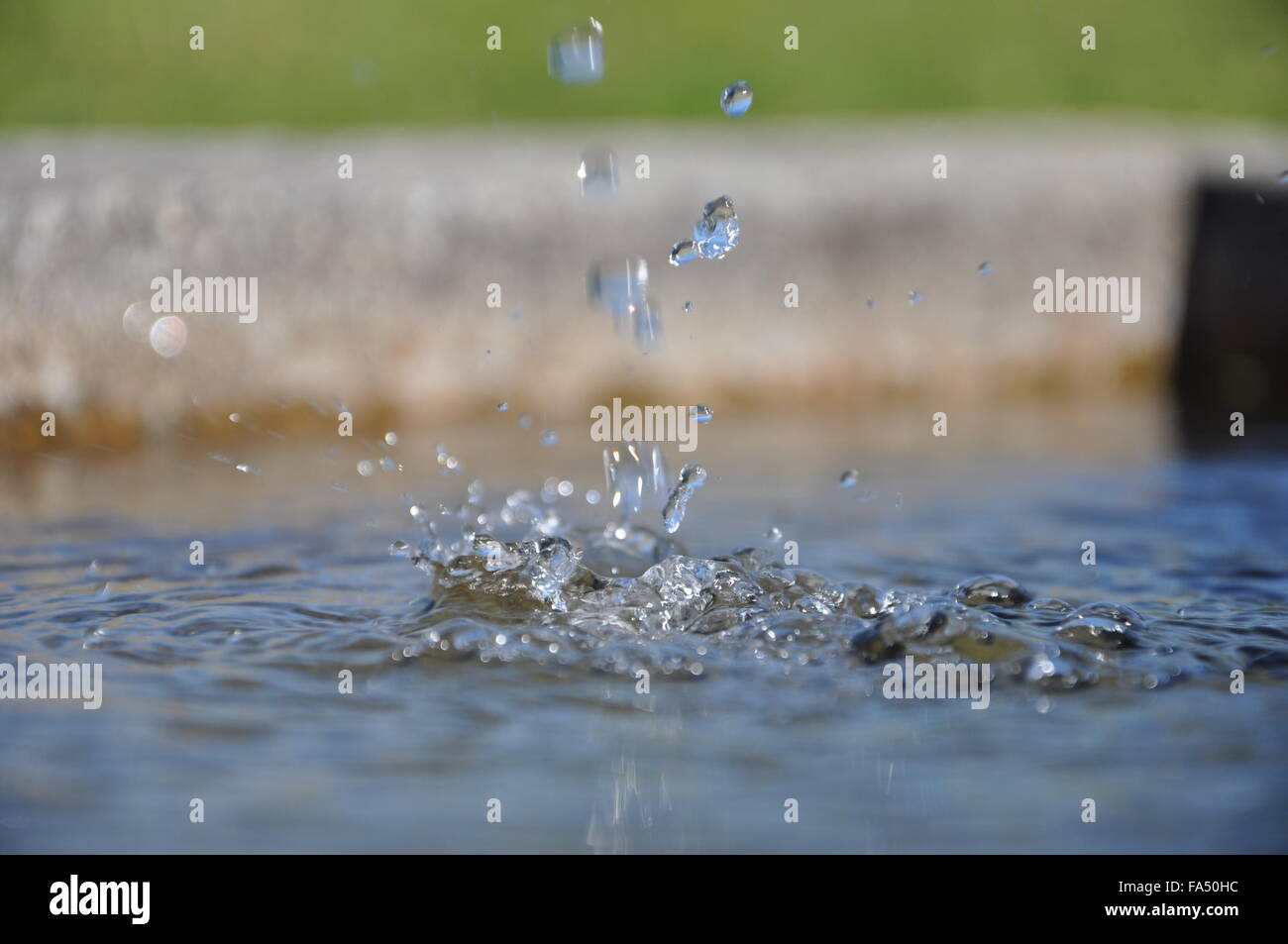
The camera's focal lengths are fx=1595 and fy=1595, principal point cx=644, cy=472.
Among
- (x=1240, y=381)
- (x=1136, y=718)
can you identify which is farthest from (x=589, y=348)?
(x=1136, y=718)

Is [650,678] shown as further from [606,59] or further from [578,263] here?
[606,59]

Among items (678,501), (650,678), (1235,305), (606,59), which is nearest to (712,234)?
(678,501)

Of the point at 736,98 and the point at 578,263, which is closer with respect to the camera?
the point at 736,98

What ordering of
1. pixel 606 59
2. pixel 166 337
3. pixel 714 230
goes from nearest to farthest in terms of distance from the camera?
pixel 714 230
pixel 166 337
pixel 606 59

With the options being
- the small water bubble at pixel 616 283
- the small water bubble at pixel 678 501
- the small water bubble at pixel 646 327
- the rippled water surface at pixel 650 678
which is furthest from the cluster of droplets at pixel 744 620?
the small water bubble at pixel 646 327

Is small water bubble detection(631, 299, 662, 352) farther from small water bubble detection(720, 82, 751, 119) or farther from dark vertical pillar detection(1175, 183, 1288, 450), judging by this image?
dark vertical pillar detection(1175, 183, 1288, 450)

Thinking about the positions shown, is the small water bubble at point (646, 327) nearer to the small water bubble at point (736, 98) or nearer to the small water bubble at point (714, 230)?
the small water bubble at point (714, 230)
